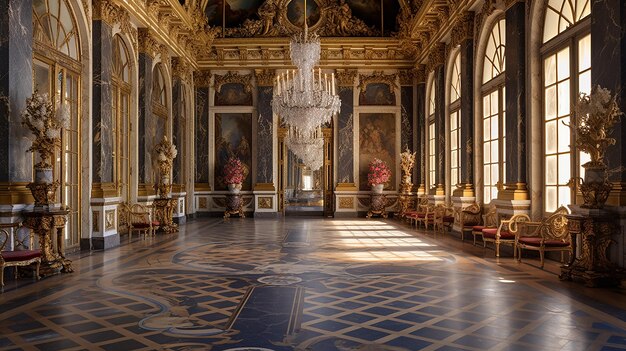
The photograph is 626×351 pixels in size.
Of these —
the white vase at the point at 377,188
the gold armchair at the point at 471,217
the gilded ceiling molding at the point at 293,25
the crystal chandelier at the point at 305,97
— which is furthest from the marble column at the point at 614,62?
the gilded ceiling molding at the point at 293,25

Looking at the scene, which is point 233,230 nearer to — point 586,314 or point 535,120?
point 535,120

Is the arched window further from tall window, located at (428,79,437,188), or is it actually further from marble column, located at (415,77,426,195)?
marble column, located at (415,77,426,195)

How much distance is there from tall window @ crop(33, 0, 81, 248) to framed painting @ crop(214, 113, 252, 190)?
364 inches

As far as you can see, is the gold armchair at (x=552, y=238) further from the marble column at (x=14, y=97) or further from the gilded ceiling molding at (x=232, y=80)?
the gilded ceiling molding at (x=232, y=80)

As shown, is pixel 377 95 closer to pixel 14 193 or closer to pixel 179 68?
pixel 179 68

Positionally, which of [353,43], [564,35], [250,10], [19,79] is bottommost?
[19,79]

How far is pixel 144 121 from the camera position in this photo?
487 inches

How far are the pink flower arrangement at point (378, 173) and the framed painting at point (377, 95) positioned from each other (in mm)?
2189

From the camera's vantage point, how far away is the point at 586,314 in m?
4.77

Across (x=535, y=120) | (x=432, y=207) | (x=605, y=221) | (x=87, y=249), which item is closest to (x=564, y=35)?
(x=535, y=120)

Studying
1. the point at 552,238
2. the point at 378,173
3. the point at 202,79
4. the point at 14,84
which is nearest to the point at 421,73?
the point at 378,173

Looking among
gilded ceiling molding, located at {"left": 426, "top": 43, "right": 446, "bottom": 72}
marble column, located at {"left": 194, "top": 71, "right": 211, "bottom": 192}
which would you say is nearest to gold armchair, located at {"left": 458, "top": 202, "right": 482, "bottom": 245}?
gilded ceiling molding, located at {"left": 426, "top": 43, "right": 446, "bottom": 72}

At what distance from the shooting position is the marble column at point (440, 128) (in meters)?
14.7

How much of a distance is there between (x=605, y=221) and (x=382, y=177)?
11799 mm
